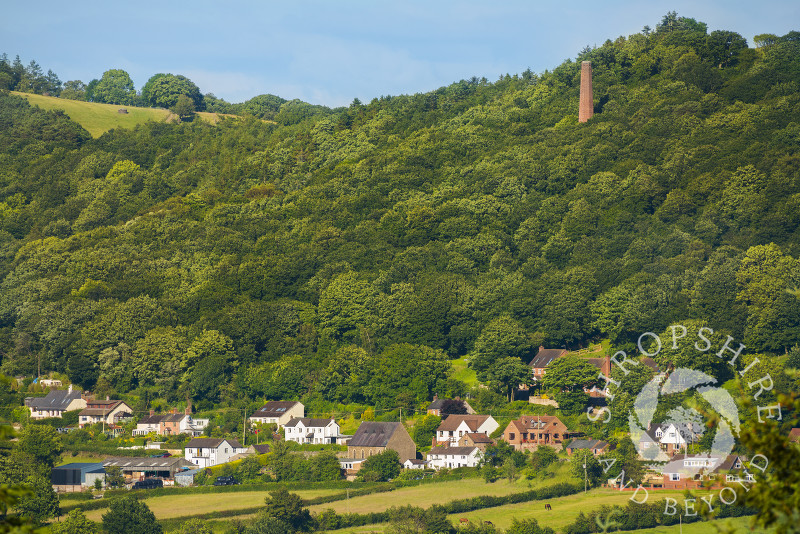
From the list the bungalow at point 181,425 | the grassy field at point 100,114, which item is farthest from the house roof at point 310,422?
the grassy field at point 100,114

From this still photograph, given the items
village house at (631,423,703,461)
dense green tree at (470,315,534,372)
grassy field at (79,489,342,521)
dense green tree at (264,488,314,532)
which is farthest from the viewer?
dense green tree at (470,315,534,372)

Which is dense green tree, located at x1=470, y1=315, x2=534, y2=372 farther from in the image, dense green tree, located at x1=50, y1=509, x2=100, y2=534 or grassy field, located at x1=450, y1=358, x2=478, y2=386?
dense green tree, located at x1=50, y1=509, x2=100, y2=534

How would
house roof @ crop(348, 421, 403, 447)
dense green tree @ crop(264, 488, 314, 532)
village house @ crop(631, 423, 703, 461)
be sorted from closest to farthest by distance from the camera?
dense green tree @ crop(264, 488, 314, 532) < village house @ crop(631, 423, 703, 461) < house roof @ crop(348, 421, 403, 447)

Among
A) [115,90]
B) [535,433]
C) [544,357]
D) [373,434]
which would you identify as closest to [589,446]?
[535,433]

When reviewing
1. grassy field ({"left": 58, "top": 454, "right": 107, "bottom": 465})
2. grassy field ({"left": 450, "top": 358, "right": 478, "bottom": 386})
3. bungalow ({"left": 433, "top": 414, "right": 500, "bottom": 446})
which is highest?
grassy field ({"left": 450, "top": 358, "right": 478, "bottom": 386})

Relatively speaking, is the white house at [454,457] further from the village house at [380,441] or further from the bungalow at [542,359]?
the bungalow at [542,359]

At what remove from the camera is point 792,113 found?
339ft

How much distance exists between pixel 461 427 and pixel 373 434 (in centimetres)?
579

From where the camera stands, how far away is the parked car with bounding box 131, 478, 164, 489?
65812 millimetres

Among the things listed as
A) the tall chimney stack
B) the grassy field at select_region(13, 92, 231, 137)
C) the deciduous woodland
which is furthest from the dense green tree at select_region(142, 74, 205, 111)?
the tall chimney stack

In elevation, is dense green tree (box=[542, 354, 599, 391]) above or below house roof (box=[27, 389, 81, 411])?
above

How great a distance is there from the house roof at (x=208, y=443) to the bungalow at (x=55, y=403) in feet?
47.5

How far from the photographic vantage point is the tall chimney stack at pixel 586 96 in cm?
12125

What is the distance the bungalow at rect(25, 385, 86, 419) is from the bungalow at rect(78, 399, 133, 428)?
4.69 feet
